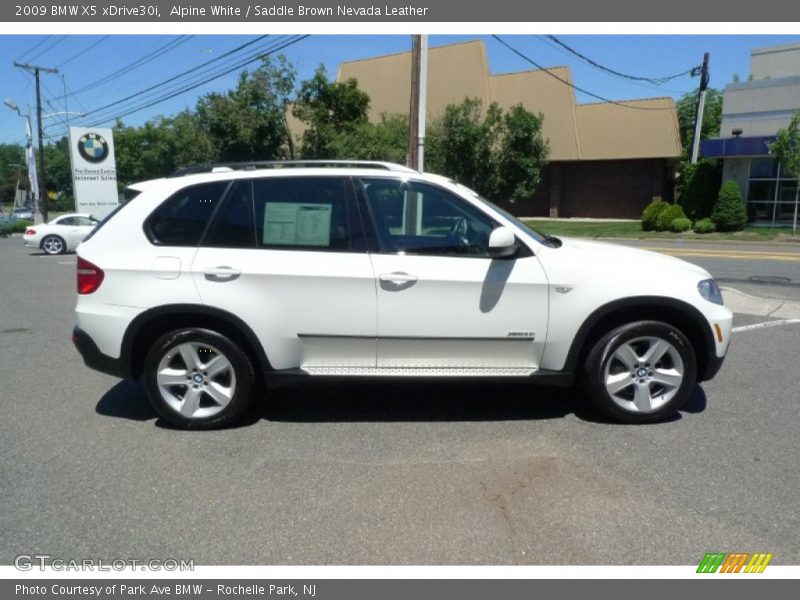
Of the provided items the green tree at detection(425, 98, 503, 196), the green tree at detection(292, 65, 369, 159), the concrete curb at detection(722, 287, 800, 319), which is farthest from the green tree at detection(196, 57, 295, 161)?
the concrete curb at detection(722, 287, 800, 319)

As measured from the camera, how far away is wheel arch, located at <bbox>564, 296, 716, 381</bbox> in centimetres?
462

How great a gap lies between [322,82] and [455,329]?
99.8 ft

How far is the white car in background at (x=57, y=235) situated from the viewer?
22469mm

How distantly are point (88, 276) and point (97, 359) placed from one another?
0.61 meters

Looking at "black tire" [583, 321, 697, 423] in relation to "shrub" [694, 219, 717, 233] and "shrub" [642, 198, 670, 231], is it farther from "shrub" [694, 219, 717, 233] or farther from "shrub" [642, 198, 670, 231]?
"shrub" [642, 198, 670, 231]

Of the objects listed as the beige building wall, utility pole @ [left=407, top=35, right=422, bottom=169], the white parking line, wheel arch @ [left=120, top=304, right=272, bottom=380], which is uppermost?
the beige building wall

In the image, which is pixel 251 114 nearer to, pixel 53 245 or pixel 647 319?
pixel 53 245

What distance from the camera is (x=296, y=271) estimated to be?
15.0 ft

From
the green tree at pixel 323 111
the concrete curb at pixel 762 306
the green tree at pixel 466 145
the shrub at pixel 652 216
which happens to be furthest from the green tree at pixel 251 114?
the concrete curb at pixel 762 306

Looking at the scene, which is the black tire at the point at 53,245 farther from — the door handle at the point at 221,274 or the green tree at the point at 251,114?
the door handle at the point at 221,274

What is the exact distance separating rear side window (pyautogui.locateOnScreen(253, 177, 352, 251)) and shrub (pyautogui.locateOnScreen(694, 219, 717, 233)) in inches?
986

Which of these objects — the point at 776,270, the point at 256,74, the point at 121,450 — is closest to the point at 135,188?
the point at 121,450

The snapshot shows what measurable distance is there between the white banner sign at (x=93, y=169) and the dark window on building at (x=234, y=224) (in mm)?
26437

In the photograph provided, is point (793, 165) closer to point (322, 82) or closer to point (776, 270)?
point (776, 270)
